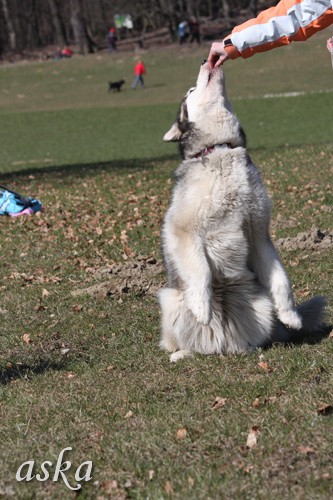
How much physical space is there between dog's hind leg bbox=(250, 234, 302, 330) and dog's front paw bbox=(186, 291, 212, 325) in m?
0.46

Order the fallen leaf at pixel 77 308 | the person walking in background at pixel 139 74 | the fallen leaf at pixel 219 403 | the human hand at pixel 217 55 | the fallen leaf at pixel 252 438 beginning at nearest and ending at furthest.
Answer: the fallen leaf at pixel 252 438 < the fallen leaf at pixel 219 403 < the human hand at pixel 217 55 < the fallen leaf at pixel 77 308 < the person walking in background at pixel 139 74

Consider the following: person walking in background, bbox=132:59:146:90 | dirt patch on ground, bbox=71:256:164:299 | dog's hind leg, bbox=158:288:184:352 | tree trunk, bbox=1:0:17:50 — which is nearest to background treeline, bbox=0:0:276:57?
tree trunk, bbox=1:0:17:50

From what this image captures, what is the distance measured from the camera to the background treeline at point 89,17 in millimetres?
77750

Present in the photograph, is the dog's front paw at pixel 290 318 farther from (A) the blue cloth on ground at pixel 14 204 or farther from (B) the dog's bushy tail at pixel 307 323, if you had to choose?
(A) the blue cloth on ground at pixel 14 204

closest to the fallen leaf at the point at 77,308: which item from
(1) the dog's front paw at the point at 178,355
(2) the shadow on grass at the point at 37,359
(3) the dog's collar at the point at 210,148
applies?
(2) the shadow on grass at the point at 37,359

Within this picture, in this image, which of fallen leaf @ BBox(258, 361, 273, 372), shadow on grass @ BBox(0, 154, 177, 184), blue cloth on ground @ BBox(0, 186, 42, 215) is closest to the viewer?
fallen leaf @ BBox(258, 361, 273, 372)

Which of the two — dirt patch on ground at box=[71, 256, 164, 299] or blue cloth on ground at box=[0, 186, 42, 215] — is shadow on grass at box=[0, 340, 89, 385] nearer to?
dirt patch on ground at box=[71, 256, 164, 299]

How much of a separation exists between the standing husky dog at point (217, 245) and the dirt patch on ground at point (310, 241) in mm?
3763

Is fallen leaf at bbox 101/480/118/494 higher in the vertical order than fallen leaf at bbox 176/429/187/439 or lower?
higher

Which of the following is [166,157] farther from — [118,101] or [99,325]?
[118,101]

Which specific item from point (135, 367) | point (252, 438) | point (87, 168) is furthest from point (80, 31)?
point (252, 438)

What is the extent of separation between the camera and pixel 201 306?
6.12 meters

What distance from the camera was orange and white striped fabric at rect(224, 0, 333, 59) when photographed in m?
5.38

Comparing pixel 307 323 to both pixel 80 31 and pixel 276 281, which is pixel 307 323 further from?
pixel 80 31
